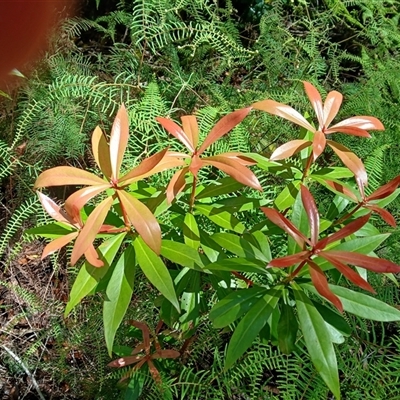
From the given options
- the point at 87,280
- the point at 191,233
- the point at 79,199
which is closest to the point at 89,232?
the point at 79,199

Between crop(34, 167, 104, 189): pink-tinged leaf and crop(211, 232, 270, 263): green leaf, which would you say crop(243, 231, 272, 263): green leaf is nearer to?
crop(211, 232, 270, 263): green leaf

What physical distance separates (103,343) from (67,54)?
1379 millimetres

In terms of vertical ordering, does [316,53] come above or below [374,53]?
above

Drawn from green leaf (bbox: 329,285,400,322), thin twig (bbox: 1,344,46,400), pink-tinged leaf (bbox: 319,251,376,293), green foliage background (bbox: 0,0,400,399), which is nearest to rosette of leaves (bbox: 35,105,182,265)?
pink-tinged leaf (bbox: 319,251,376,293)

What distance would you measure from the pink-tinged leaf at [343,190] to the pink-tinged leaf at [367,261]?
0.22m

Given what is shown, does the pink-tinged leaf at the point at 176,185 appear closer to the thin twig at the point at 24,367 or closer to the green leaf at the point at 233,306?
the green leaf at the point at 233,306

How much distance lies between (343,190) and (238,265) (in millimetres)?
302

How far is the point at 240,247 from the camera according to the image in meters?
1.07

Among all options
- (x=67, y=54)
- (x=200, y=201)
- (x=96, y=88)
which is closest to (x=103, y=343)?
(x=200, y=201)

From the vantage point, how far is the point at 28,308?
6.34 ft

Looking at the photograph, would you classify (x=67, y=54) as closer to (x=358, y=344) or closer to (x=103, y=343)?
(x=103, y=343)

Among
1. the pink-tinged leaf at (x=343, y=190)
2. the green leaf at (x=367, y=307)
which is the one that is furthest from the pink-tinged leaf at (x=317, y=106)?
the green leaf at (x=367, y=307)

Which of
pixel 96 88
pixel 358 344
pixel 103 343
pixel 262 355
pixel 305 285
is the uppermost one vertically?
pixel 96 88

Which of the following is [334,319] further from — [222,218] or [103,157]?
[103,157]
